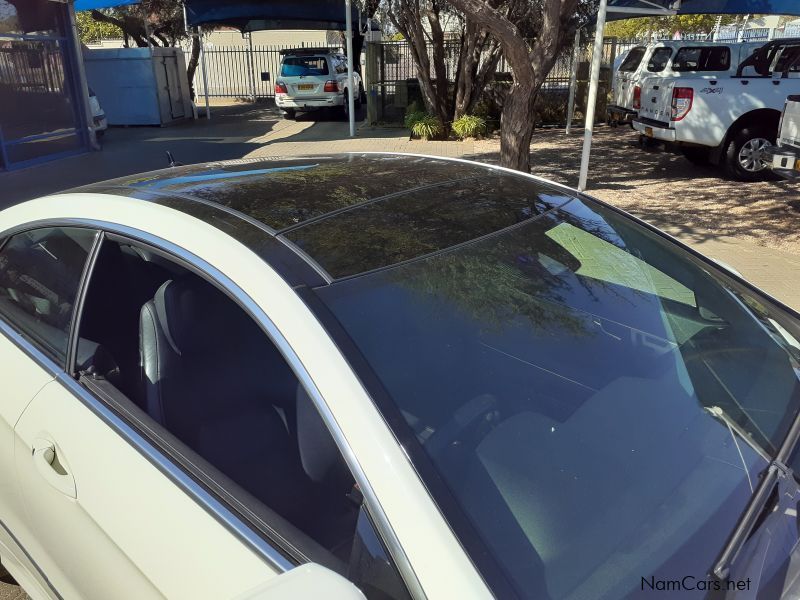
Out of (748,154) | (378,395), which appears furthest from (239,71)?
(378,395)

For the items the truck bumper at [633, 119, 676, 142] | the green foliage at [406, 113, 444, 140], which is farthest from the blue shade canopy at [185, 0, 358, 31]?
the truck bumper at [633, 119, 676, 142]

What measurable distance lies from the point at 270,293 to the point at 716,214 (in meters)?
7.96

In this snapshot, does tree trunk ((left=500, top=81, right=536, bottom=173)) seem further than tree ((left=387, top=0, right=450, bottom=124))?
No

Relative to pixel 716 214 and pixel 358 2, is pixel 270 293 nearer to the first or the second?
pixel 716 214

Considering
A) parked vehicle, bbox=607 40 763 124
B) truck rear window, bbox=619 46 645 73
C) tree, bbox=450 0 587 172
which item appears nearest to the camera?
tree, bbox=450 0 587 172

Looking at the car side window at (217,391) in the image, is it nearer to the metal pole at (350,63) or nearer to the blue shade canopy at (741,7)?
the metal pole at (350,63)

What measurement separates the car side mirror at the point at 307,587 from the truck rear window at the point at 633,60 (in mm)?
13788

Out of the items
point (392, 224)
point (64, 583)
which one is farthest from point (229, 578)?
point (392, 224)

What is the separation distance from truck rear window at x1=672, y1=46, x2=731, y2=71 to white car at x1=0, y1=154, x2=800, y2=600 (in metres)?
10.8

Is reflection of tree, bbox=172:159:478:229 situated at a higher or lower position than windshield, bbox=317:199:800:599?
higher

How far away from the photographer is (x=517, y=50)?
7.77 m

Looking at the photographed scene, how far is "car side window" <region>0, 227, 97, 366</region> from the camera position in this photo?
2.18 m

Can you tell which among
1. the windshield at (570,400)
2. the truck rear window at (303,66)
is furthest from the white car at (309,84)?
the windshield at (570,400)

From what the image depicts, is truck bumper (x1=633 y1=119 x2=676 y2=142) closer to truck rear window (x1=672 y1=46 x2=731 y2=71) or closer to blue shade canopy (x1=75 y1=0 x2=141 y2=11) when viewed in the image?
truck rear window (x1=672 y1=46 x2=731 y2=71)
